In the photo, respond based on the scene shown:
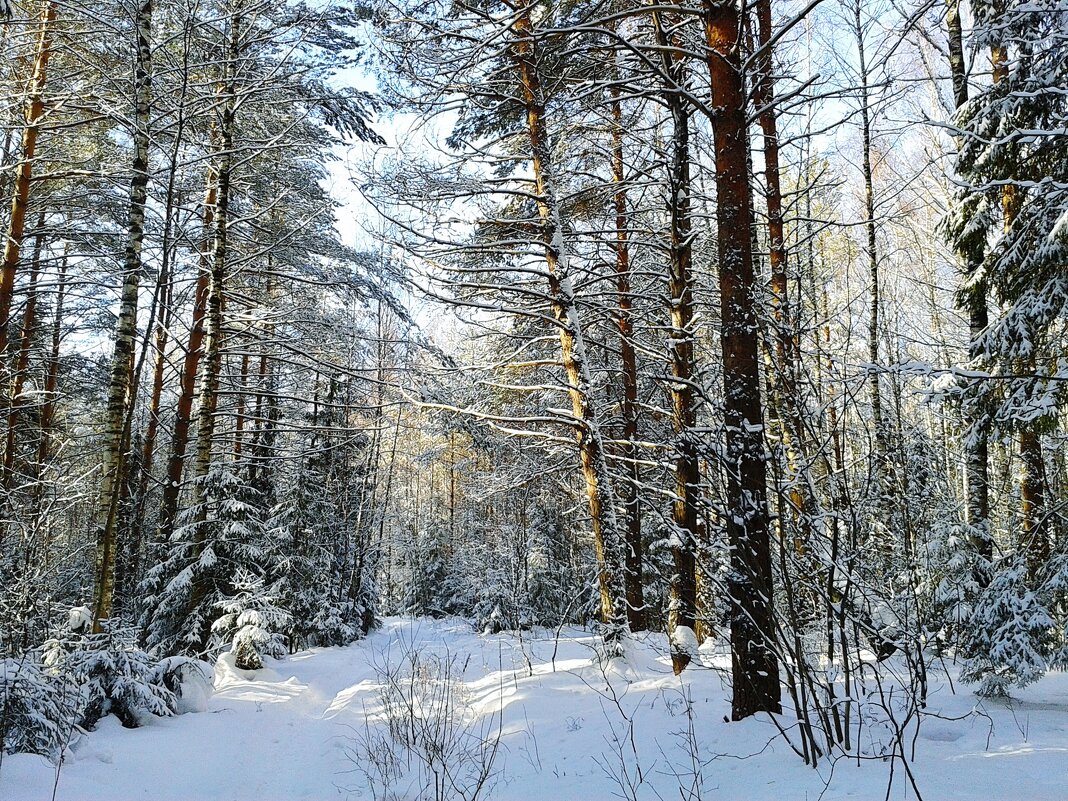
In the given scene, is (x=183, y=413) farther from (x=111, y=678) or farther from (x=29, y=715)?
(x=29, y=715)

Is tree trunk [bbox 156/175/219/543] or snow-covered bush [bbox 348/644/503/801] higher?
tree trunk [bbox 156/175/219/543]

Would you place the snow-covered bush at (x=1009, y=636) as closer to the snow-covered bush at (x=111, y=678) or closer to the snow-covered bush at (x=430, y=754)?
the snow-covered bush at (x=430, y=754)

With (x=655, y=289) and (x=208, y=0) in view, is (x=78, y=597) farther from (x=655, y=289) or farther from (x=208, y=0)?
(x=655, y=289)

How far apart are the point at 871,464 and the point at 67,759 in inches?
227

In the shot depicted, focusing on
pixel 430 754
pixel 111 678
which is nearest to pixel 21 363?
pixel 111 678

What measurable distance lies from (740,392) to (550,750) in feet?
10.3

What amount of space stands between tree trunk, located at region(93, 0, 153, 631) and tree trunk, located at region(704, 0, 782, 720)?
17.3ft

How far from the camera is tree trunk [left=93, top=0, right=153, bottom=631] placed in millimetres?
5730

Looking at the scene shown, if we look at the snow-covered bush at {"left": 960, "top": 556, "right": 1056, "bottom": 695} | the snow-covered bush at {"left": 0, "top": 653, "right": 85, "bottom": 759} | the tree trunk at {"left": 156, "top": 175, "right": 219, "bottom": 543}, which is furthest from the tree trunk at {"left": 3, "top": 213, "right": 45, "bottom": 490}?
the snow-covered bush at {"left": 960, "top": 556, "right": 1056, "bottom": 695}

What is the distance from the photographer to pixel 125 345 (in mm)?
6191

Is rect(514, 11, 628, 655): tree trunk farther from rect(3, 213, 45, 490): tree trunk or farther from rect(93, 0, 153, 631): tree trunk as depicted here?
rect(3, 213, 45, 490): tree trunk

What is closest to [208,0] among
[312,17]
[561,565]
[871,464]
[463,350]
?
[312,17]

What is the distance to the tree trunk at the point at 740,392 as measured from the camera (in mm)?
3668

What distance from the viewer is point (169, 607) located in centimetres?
966
